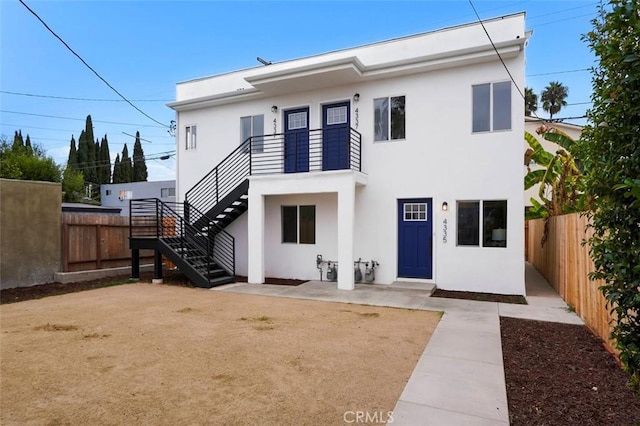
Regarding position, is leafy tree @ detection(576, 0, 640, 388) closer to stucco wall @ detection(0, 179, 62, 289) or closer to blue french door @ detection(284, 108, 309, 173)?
blue french door @ detection(284, 108, 309, 173)

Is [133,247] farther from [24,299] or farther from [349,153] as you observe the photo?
[349,153]

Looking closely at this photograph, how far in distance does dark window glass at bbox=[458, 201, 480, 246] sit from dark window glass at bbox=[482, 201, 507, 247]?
0.17 meters

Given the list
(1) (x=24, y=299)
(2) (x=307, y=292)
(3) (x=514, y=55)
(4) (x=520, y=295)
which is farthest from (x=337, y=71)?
(1) (x=24, y=299)

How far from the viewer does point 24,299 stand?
9.06 metres

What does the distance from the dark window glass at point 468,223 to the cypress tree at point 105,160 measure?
47.9 metres

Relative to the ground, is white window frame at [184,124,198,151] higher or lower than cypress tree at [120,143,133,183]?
lower

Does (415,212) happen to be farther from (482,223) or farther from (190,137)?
(190,137)

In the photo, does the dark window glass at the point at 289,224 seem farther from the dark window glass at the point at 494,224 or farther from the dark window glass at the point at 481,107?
the dark window glass at the point at 481,107

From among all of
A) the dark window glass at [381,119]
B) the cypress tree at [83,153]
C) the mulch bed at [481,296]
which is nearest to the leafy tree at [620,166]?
the mulch bed at [481,296]

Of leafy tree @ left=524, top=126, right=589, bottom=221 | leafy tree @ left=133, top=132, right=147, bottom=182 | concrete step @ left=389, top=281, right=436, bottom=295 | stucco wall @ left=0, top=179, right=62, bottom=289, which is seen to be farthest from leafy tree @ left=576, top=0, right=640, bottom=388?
leafy tree @ left=133, top=132, right=147, bottom=182

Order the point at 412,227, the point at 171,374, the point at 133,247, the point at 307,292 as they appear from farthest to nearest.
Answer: the point at 133,247 → the point at 412,227 → the point at 307,292 → the point at 171,374

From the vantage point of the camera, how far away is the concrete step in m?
9.50

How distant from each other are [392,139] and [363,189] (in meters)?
1.68

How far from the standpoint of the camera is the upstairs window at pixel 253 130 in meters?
12.4
